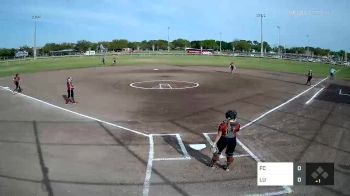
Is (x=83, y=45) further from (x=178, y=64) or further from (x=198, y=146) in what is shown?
(x=198, y=146)

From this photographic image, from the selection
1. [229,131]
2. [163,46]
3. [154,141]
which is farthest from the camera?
[163,46]

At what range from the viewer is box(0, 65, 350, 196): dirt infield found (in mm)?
10156

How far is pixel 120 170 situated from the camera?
11266 millimetres

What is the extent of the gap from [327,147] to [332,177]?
141 inches

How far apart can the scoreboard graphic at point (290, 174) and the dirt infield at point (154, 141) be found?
0.23 meters

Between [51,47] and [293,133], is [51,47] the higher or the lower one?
the higher one

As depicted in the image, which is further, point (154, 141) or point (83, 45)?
point (83, 45)

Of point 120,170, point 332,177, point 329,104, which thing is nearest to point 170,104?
point 329,104

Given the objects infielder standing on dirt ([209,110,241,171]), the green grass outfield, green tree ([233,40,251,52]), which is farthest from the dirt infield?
green tree ([233,40,251,52])

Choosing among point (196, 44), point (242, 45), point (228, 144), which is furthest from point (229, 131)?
point (242, 45)

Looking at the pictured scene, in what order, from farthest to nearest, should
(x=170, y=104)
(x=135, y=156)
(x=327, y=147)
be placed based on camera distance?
(x=170, y=104), (x=327, y=147), (x=135, y=156)

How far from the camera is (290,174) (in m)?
9.38

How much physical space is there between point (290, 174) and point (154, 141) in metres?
6.50

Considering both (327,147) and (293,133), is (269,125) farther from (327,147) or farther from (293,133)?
(327,147)
